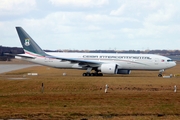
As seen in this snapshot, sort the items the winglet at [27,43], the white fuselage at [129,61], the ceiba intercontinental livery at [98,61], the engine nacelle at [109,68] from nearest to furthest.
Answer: the engine nacelle at [109,68] < the ceiba intercontinental livery at [98,61] < the white fuselage at [129,61] < the winglet at [27,43]

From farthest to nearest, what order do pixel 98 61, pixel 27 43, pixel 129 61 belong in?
pixel 27 43
pixel 98 61
pixel 129 61

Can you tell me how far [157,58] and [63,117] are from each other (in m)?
36.7

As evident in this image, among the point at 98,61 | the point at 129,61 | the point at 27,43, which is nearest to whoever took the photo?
the point at 129,61

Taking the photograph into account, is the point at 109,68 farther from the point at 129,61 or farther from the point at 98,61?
the point at 129,61

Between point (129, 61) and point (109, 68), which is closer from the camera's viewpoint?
point (109, 68)

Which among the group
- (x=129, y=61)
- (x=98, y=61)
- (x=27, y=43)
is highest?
(x=27, y=43)

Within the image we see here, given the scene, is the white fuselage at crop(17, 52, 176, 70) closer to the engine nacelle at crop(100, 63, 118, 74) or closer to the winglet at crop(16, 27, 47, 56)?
the engine nacelle at crop(100, 63, 118, 74)

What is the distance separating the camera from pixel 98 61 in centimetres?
5416

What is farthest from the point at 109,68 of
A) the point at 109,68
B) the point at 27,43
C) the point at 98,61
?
the point at 27,43

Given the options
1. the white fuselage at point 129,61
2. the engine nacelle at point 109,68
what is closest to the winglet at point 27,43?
the white fuselage at point 129,61

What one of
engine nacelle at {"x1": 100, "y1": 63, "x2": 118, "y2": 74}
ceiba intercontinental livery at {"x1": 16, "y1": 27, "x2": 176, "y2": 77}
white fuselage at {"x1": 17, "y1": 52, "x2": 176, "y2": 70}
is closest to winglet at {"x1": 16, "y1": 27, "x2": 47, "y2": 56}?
ceiba intercontinental livery at {"x1": 16, "y1": 27, "x2": 176, "y2": 77}

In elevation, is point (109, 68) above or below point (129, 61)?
below

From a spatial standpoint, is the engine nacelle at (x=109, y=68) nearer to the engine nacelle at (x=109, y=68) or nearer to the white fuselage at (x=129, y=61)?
the engine nacelle at (x=109, y=68)

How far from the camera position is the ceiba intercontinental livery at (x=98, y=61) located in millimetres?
53094
